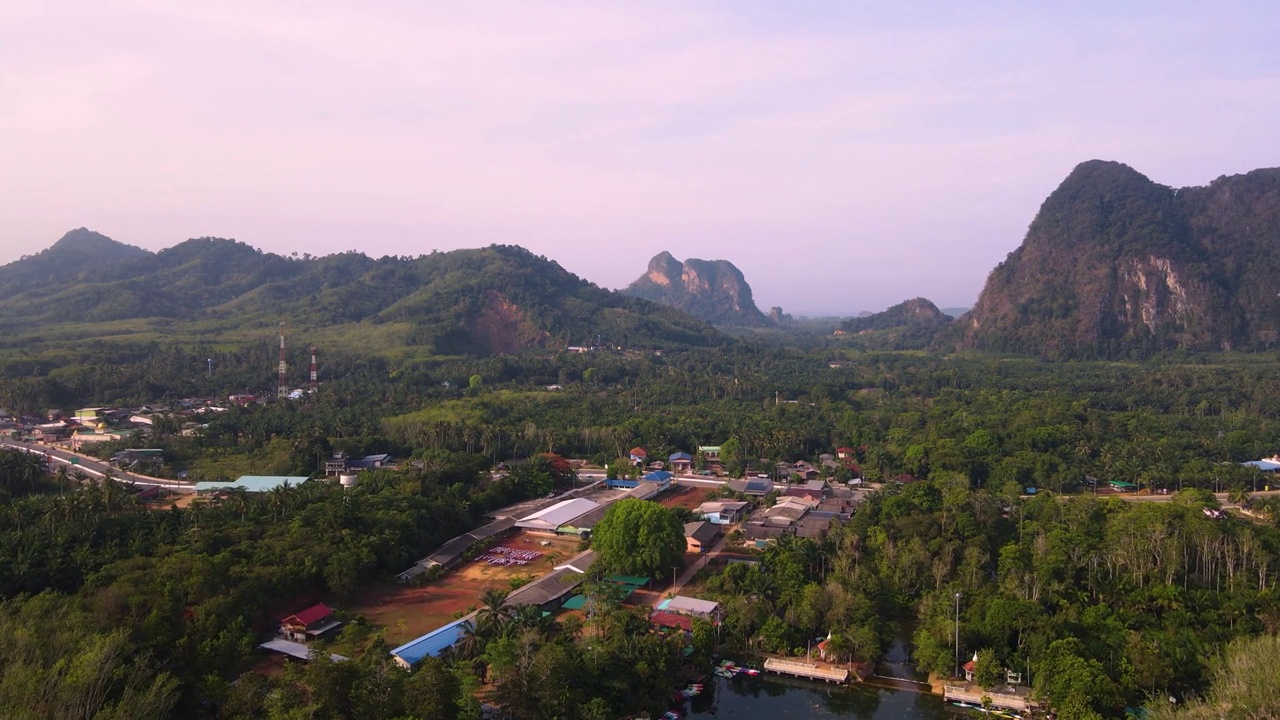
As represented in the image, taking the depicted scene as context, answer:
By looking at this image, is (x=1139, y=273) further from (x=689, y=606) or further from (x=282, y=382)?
(x=282, y=382)

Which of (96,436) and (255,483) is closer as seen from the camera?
(255,483)

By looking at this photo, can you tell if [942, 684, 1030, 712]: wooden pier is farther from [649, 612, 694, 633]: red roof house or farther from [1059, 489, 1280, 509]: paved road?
[1059, 489, 1280, 509]: paved road

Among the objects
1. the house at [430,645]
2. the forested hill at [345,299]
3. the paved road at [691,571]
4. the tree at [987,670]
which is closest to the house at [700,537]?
the paved road at [691,571]

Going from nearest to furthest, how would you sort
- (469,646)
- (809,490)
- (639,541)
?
(469,646)
(639,541)
(809,490)

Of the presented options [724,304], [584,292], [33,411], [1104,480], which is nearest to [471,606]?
[1104,480]

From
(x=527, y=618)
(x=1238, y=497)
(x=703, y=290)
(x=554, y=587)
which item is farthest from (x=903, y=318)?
(x=527, y=618)

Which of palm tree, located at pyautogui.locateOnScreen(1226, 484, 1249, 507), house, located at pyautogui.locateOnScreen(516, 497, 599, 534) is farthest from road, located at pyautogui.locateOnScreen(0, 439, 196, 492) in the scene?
palm tree, located at pyautogui.locateOnScreen(1226, 484, 1249, 507)
